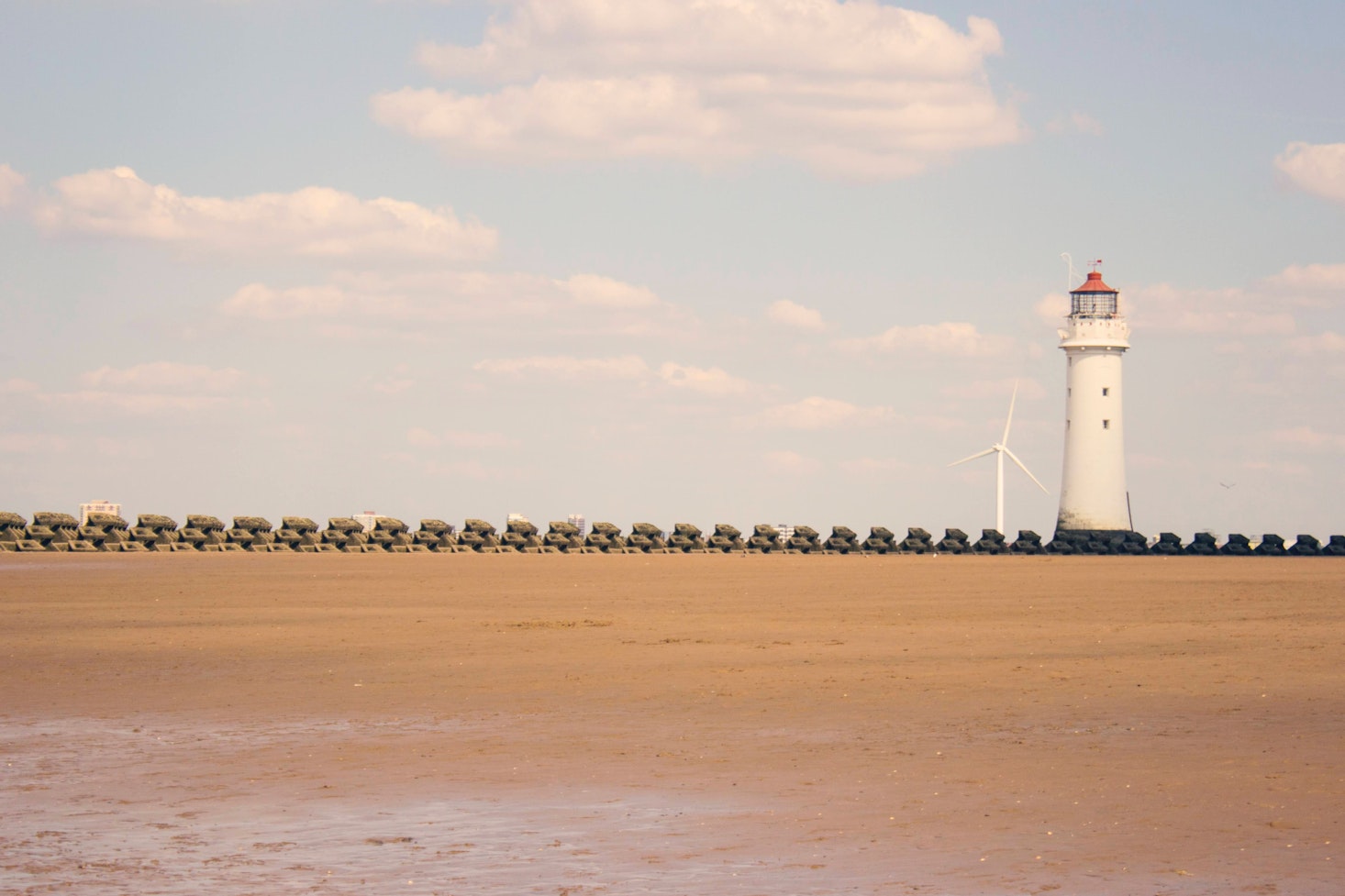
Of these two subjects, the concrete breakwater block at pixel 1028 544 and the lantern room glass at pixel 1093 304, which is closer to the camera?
the concrete breakwater block at pixel 1028 544

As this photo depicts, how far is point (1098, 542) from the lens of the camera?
3206 inches

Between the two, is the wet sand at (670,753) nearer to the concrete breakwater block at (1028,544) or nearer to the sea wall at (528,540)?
the sea wall at (528,540)

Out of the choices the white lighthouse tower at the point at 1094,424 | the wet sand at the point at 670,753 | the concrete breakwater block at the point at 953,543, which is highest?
the white lighthouse tower at the point at 1094,424

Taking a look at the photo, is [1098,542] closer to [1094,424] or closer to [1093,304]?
[1094,424]

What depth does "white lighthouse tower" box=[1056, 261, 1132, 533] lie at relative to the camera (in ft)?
279

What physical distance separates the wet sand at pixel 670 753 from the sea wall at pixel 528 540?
109 ft

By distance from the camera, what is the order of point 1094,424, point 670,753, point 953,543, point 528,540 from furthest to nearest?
point 1094,424 → point 953,543 → point 528,540 → point 670,753

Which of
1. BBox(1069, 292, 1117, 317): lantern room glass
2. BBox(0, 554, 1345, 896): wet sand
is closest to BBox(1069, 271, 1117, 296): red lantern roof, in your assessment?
BBox(1069, 292, 1117, 317): lantern room glass

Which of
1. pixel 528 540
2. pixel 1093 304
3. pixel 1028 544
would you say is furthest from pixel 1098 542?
pixel 528 540

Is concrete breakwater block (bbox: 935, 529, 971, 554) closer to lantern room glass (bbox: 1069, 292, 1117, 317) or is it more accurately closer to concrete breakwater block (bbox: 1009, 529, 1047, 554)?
concrete breakwater block (bbox: 1009, 529, 1047, 554)

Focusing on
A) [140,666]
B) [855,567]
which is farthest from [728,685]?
[855,567]

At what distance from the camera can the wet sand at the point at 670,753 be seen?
835 centimetres

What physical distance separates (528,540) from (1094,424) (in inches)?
1361

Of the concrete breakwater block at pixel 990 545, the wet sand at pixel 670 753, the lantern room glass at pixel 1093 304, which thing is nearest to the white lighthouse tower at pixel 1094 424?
the lantern room glass at pixel 1093 304
